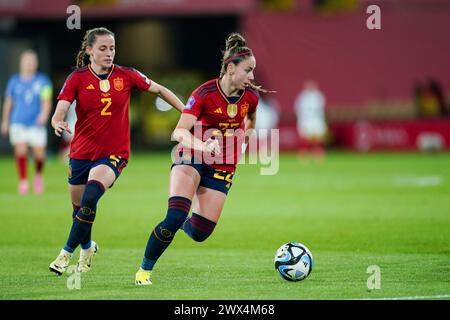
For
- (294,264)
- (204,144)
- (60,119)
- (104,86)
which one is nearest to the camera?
(204,144)

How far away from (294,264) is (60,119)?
279 cm

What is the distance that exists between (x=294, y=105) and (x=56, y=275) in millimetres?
26455

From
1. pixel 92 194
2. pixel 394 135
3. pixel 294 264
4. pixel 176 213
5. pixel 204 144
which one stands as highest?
pixel 394 135

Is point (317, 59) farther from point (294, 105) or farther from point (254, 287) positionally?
point (254, 287)

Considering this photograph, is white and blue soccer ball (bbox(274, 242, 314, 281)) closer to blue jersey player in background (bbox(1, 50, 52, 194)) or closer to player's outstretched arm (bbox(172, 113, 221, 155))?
player's outstretched arm (bbox(172, 113, 221, 155))

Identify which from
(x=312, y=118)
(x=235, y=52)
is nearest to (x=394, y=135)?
(x=312, y=118)

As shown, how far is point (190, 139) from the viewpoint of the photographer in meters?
9.65

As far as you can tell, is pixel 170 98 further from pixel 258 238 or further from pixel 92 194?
pixel 258 238

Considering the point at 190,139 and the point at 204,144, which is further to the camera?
the point at 190,139

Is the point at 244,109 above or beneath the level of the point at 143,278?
above

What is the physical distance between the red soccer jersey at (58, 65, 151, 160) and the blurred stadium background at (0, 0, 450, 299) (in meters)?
1.30

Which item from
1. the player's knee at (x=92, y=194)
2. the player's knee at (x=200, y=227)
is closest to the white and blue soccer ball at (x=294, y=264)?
the player's knee at (x=200, y=227)

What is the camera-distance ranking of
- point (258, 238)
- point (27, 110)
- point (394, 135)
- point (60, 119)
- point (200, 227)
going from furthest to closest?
1. point (394, 135)
2. point (27, 110)
3. point (258, 238)
4. point (200, 227)
5. point (60, 119)
